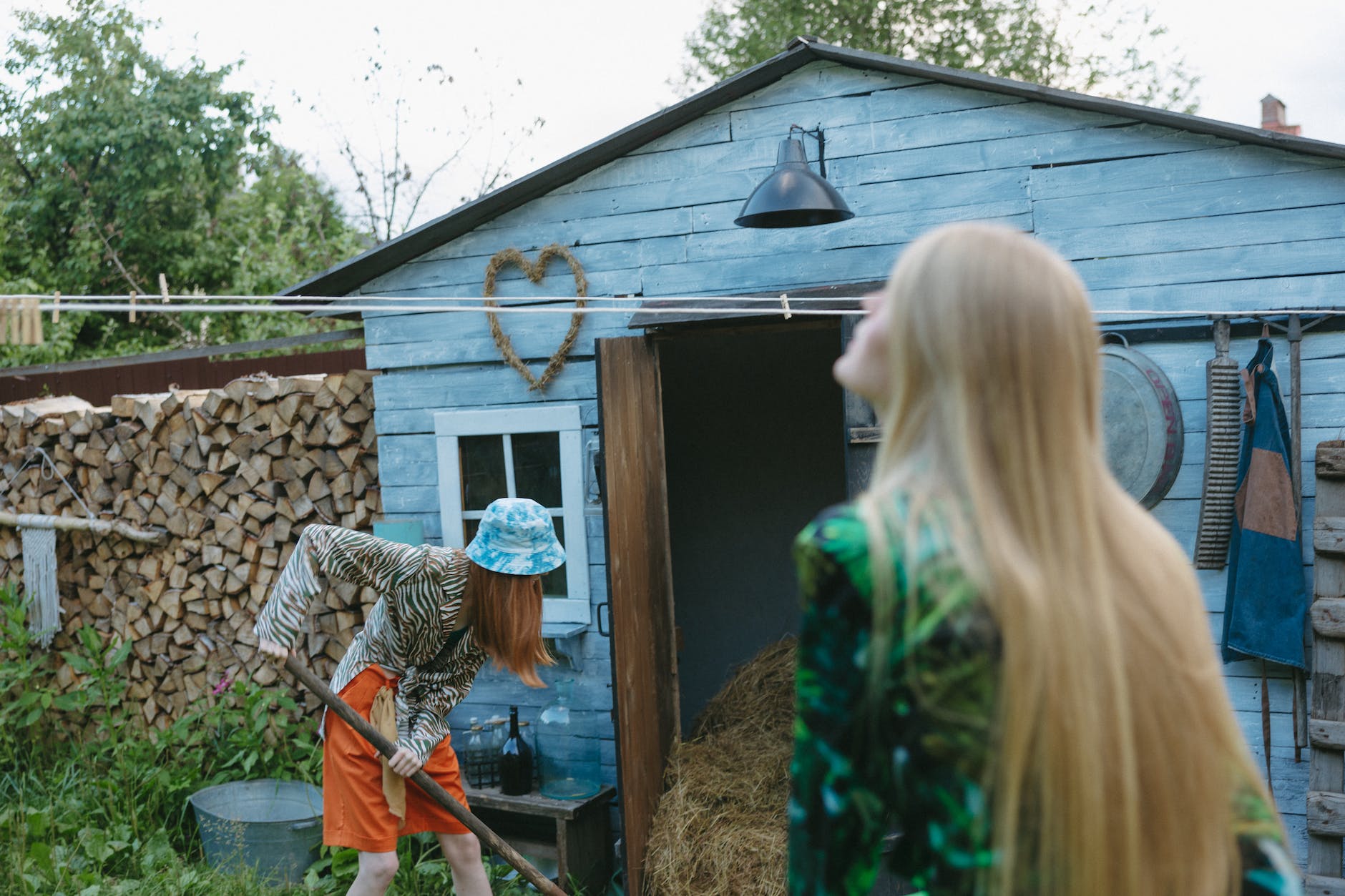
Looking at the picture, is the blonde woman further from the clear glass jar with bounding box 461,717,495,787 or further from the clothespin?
the clear glass jar with bounding box 461,717,495,787

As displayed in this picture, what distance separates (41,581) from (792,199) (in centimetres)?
501

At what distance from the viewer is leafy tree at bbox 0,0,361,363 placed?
1202cm

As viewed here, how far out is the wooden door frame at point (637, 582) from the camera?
13.9 ft

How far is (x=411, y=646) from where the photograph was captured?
3.48 metres

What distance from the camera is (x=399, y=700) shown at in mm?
3594

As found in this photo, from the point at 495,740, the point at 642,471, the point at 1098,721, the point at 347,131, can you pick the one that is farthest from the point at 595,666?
the point at 347,131

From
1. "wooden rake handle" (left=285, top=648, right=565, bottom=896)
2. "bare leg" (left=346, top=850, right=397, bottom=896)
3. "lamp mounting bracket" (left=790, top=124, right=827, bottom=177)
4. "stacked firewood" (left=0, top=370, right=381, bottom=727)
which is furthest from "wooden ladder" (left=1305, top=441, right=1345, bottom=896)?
"stacked firewood" (left=0, top=370, right=381, bottom=727)

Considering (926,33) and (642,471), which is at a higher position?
(926,33)

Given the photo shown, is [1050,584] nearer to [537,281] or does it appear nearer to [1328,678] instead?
[1328,678]

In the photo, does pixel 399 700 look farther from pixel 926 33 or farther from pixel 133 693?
pixel 926 33

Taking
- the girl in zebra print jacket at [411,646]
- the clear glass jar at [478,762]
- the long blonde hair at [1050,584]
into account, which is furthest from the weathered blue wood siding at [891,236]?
the long blonde hair at [1050,584]

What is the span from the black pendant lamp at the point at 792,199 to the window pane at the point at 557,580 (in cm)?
170

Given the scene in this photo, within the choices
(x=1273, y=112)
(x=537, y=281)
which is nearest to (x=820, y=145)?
(x=537, y=281)

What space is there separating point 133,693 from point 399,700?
3.47 meters
